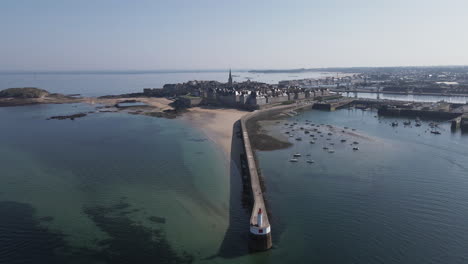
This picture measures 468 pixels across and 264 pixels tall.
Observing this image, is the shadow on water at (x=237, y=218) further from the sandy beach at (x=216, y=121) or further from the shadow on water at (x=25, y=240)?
the shadow on water at (x=25, y=240)

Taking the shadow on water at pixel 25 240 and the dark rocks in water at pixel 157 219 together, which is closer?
the shadow on water at pixel 25 240

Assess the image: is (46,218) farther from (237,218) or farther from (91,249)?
(237,218)

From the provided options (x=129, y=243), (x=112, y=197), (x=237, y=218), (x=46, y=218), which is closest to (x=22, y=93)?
(x=112, y=197)

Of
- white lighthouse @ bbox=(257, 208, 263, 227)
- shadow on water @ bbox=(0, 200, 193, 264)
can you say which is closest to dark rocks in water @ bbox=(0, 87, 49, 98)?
shadow on water @ bbox=(0, 200, 193, 264)

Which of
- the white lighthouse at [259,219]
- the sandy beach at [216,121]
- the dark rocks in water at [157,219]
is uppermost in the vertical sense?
the sandy beach at [216,121]

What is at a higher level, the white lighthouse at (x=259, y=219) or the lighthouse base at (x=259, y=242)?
the white lighthouse at (x=259, y=219)

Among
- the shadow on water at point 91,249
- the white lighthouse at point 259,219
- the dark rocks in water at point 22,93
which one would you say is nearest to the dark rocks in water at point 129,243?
the shadow on water at point 91,249

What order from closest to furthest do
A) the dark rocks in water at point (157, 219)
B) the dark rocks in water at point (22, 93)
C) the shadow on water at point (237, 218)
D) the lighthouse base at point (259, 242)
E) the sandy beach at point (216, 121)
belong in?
the lighthouse base at point (259, 242), the shadow on water at point (237, 218), the dark rocks in water at point (157, 219), the sandy beach at point (216, 121), the dark rocks in water at point (22, 93)
